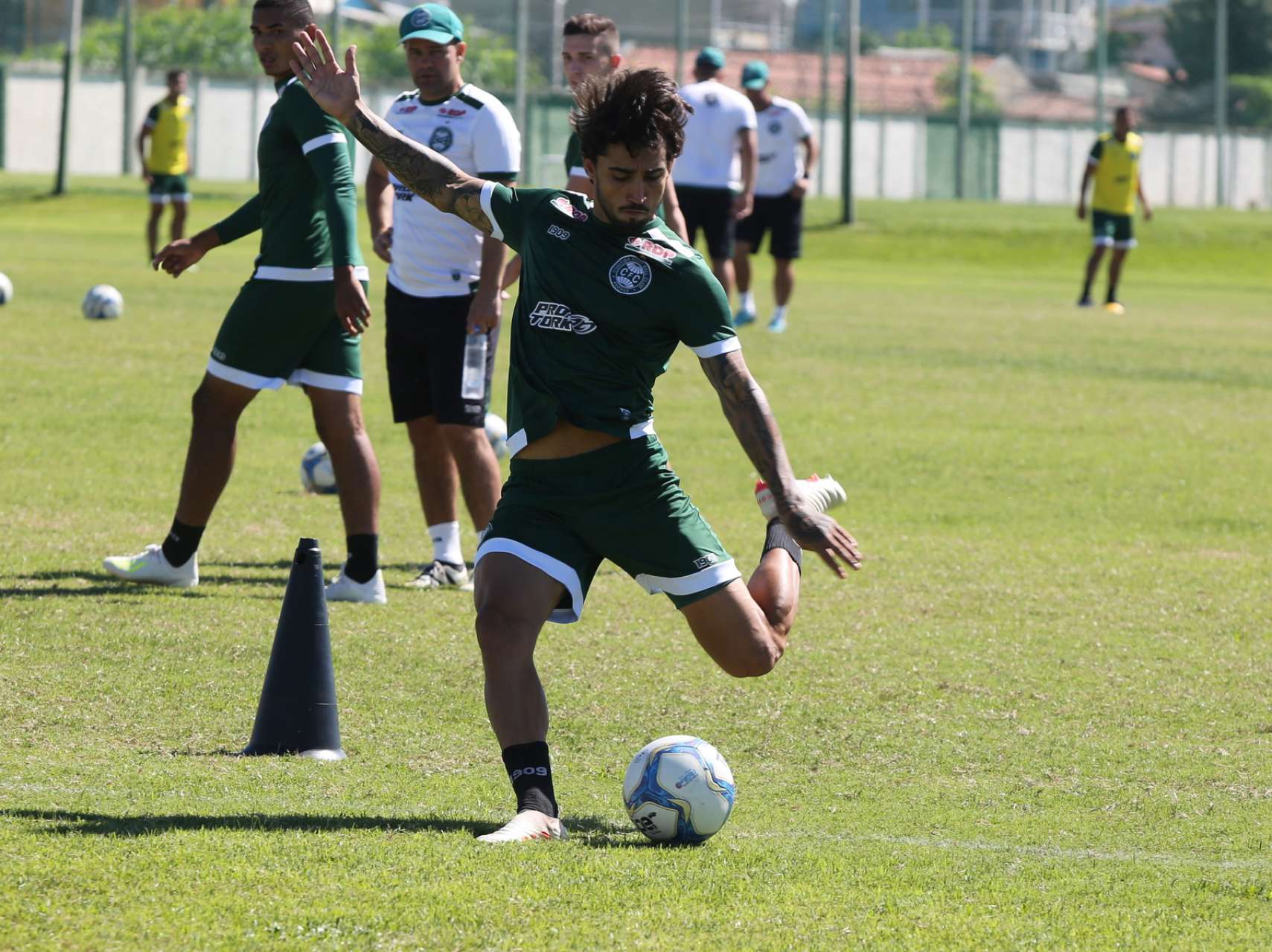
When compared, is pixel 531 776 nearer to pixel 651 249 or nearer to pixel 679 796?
pixel 679 796

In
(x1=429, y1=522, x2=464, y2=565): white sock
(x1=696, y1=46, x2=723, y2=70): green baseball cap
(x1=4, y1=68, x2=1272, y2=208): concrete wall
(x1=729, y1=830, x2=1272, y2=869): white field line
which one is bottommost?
(x1=729, y1=830, x2=1272, y2=869): white field line

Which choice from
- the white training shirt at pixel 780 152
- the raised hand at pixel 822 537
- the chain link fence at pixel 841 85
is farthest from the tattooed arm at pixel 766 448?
the chain link fence at pixel 841 85

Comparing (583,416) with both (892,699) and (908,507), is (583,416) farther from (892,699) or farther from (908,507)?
(908,507)

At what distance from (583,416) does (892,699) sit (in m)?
2.18

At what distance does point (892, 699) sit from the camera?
269 inches

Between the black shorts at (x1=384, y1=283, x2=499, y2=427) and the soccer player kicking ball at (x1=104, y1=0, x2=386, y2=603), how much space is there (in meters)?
0.27

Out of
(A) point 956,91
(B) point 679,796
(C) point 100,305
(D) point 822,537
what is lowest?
(B) point 679,796

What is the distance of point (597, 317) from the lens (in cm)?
511

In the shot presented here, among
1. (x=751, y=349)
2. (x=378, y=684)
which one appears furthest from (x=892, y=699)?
(x=751, y=349)

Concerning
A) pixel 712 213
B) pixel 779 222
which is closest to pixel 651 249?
pixel 712 213

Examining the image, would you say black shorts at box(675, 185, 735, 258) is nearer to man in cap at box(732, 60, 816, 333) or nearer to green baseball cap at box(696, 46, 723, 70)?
green baseball cap at box(696, 46, 723, 70)

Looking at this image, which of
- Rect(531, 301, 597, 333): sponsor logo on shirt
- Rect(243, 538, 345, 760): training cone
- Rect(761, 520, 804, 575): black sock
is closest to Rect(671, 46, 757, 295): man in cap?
Rect(761, 520, 804, 575): black sock

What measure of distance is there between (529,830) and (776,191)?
1549 centimetres

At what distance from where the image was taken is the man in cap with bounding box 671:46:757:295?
17.1m
